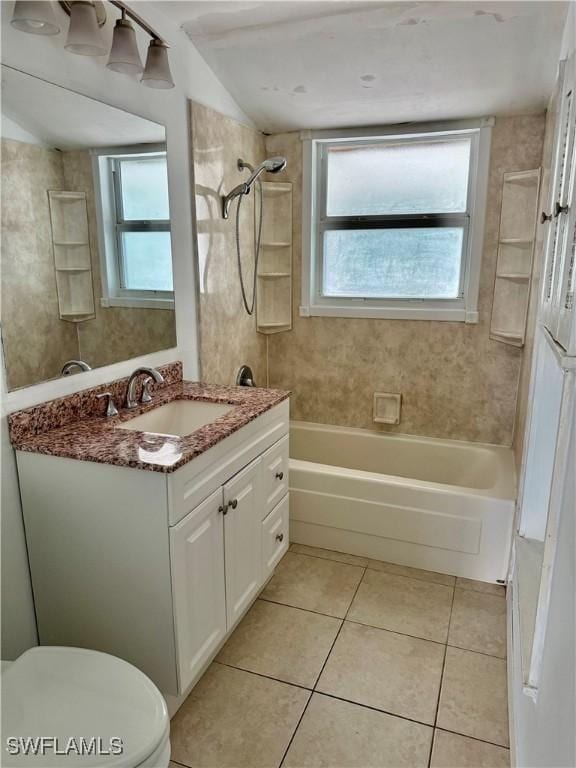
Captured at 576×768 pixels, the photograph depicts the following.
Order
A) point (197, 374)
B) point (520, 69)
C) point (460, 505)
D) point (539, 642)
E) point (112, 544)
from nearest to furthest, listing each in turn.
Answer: point (539, 642)
point (112, 544)
point (520, 69)
point (460, 505)
point (197, 374)

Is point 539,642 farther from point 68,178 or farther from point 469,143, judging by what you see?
point 469,143

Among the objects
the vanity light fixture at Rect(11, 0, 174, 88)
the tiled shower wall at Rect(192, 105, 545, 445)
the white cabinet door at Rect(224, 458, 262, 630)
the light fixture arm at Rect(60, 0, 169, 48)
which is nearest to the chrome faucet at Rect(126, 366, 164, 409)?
the white cabinet door at Rect(224, 458, 262, 630)

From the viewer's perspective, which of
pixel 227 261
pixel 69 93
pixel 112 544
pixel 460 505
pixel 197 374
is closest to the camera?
pixel 112 544

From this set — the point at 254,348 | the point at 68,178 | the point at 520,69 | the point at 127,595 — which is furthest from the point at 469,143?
the point at 127,595

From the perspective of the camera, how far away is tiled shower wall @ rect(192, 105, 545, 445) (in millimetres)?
2516

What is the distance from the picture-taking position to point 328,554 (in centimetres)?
259

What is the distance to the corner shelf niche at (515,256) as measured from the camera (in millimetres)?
2564

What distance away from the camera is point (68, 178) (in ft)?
5.49

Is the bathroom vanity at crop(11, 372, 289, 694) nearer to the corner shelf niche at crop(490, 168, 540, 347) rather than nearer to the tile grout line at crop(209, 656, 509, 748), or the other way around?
the tile grout line at crop(209, 656, 509, 748)

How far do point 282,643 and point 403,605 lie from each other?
1.87ft

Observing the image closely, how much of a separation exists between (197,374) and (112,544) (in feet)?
3.65

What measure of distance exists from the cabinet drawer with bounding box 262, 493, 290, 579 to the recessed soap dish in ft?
3.41

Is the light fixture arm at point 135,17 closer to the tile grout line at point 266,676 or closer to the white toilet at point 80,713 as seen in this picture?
the white toilet at point 80,713

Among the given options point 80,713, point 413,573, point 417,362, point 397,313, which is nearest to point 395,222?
point 397,313
